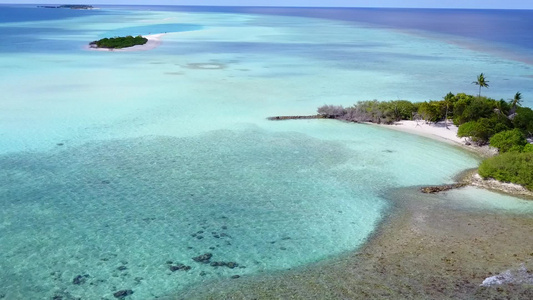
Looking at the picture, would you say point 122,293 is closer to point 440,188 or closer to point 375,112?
point 440,188

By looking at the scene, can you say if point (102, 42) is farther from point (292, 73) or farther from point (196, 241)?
point (196, 241)

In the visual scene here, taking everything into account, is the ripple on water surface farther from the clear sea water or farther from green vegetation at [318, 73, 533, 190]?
green vegetation at [318, 73, 533, 190]

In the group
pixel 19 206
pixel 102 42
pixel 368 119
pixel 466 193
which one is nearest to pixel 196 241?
pixel 19 206

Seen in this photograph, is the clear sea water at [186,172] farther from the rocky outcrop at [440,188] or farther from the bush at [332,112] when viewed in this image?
the bush at [332,112]

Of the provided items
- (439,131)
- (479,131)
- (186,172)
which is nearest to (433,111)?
(439,131)

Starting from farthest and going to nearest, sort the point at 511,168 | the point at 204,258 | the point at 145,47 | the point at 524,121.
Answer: the point at 145,47
the point at 524,121
the point at 511,168
the point at 204,258

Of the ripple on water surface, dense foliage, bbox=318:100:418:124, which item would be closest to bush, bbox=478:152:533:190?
the ripple on water surface

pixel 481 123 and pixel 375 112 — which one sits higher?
pixel 481 123
